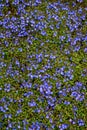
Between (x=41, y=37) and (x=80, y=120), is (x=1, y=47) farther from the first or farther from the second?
(x=80, y=120)

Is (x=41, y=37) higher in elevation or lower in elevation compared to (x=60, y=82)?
higher

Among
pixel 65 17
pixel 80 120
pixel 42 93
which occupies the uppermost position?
pixel 65 17

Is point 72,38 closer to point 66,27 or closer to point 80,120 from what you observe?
point 66,27

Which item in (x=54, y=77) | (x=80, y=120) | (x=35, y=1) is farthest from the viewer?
(x=35, y=1)

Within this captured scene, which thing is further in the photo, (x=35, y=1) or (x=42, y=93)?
(x=35, y=1)

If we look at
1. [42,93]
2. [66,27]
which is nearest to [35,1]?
[66,27]

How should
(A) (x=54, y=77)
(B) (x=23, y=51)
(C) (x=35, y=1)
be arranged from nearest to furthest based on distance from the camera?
(A) (x=54, y=77) → (B) (x=23, y=51) → (C) (x=35, y=1)
